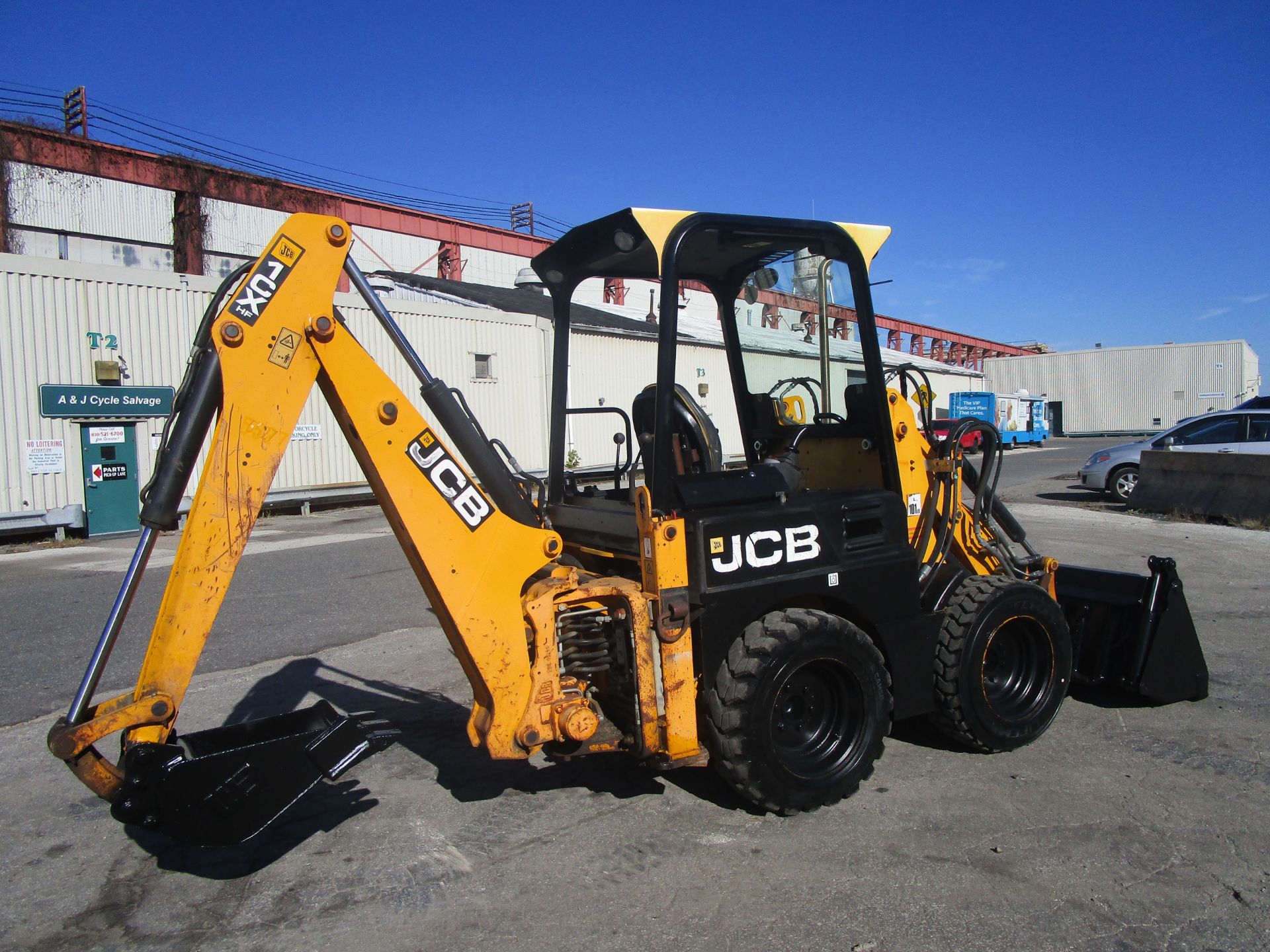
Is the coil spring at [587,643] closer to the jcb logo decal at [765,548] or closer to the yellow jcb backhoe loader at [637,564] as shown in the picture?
the yellow jcb backhoe loader at [637,564]

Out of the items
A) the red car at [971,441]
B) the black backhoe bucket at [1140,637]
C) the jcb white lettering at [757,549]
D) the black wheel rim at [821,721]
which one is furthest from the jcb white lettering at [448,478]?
the black backhoe bucket at [1140,637]

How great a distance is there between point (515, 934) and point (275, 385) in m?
2.11

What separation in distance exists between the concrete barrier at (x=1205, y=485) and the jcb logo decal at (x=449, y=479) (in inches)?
509

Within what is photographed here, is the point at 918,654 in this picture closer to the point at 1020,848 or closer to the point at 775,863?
the point at 1020,848

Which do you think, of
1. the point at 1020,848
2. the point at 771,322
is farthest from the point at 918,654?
the point at 771,322

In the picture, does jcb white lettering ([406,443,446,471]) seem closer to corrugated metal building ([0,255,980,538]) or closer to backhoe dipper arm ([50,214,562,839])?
backhoe dipper arm ([50,214,562,839])

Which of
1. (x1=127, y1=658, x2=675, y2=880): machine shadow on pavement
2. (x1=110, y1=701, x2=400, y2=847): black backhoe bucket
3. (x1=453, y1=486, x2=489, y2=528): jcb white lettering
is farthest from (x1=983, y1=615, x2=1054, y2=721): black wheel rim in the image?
(x1=110, y1=701, x2=400, y2=847): black backhoe bucket

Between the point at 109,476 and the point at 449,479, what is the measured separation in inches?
527

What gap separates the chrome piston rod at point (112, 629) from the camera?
9.71 ft

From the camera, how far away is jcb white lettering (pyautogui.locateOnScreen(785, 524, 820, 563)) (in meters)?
3.77

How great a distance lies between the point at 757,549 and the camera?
145 inches

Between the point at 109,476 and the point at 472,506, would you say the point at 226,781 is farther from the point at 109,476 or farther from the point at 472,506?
the point at 109,476

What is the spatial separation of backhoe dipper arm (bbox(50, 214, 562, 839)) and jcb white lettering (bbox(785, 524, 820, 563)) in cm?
100

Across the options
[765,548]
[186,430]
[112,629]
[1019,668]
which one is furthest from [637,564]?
[1019,668]
